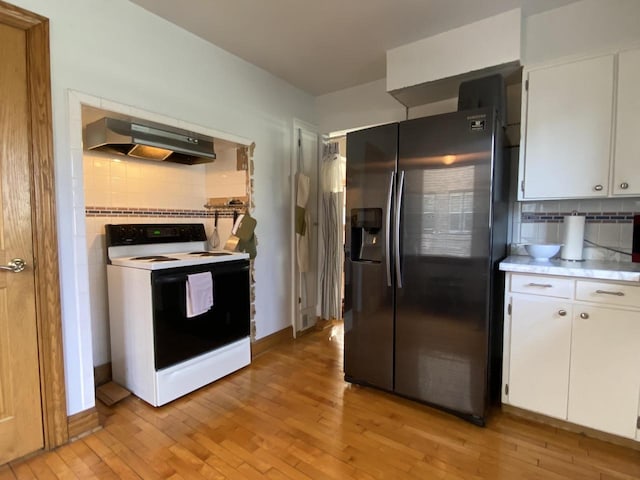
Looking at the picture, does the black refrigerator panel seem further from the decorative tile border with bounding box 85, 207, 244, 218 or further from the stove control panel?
the stove control panel

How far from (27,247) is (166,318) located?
0.82 metres

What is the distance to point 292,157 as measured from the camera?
325 centimetres

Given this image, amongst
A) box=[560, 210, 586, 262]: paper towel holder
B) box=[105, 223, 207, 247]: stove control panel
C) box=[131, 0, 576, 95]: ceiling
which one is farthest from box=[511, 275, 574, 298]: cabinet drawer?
box=[105, 223, 207, 247]: stove control panel

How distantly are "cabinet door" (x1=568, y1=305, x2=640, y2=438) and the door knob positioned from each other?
2923mm

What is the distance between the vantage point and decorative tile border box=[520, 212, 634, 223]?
2068 millimetres

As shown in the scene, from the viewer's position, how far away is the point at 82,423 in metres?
1.84

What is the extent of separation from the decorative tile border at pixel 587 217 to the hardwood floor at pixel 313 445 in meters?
1.31

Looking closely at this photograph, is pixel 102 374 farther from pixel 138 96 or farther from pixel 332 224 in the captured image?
pixel 332 224

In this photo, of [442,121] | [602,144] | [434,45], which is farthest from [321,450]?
[434,45]

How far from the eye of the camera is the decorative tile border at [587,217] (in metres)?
2.07

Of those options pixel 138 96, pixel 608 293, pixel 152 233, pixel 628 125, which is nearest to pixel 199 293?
pixel 152 233

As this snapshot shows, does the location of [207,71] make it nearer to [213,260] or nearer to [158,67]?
[158,67]

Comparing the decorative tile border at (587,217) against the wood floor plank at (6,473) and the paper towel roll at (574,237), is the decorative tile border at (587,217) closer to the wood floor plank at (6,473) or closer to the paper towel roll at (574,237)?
the paper towel roll at (574,237)

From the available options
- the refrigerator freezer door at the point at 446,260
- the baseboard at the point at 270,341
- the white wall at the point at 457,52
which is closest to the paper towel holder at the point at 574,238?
the refrigerator freezer door at the point at 446,260
